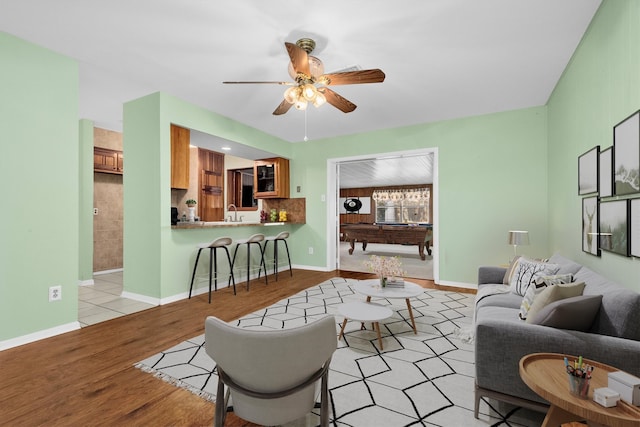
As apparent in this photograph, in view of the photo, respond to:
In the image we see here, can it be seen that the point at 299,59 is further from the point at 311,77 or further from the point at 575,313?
the point at 575,313

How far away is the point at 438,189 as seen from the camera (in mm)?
4781

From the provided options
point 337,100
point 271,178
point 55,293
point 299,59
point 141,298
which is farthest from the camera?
point 271,178

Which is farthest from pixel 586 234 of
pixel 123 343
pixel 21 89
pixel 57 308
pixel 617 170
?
pixel 21 89

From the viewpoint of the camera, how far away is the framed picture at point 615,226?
1790mm

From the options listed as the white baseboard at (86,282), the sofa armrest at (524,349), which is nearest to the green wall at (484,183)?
the sofa armrest at (524,349)

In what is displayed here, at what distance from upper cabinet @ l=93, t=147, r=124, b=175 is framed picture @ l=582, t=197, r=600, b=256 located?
6665 mm

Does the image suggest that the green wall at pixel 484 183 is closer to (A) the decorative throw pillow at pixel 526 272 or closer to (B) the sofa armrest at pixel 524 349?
(A) the decorative throw pillow at pixel 526 272

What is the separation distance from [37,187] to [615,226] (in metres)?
4.66

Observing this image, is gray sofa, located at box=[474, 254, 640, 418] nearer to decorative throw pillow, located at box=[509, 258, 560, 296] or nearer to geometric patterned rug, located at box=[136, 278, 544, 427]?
geometric patterned rug, located at box=[136, 278, 544, 427]

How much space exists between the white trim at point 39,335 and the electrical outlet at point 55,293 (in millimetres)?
274

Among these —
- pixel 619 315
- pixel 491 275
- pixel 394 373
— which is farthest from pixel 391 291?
pixel 619 315

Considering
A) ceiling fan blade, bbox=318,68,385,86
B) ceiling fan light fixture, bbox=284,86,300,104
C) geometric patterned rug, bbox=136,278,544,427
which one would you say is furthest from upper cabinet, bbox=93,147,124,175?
ceiling fan blade, bbox=318,68,385,86

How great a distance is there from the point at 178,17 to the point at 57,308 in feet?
9.46

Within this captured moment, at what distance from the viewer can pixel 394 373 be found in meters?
2.06
